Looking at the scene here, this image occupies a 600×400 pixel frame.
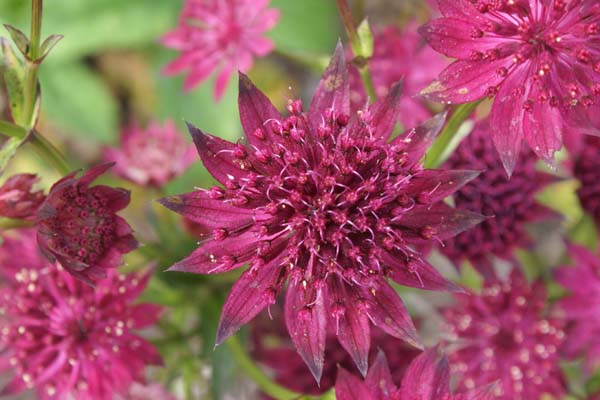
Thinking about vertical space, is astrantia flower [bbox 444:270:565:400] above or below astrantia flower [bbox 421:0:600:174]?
below

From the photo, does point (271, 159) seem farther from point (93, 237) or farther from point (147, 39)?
point (147, 39)

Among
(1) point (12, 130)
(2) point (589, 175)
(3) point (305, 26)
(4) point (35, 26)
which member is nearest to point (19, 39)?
(4) point (35, 26)

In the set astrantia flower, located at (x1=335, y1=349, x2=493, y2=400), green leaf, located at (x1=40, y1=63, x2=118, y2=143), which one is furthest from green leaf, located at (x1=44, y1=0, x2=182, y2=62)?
astrantia flower, located at (x1=335, y1=349, x2=493, y2=400)

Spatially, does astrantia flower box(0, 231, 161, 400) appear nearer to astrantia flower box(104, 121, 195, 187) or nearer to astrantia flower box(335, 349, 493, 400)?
astrantia flower box(335, 349, 493, 400)

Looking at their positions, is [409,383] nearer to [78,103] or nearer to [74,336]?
[74,336]

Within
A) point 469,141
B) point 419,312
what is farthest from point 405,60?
point 419,312

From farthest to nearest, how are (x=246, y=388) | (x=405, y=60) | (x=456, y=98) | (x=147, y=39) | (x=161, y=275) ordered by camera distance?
1. (x=147, y=39)
2. (x=246, y=388)
3. (x=405, y=60)
4. (x=161, y=275)
5. (x=456, y=98)

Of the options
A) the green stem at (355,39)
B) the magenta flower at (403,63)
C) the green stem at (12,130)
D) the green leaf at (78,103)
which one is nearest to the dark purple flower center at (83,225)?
the green stem at (12,130)
